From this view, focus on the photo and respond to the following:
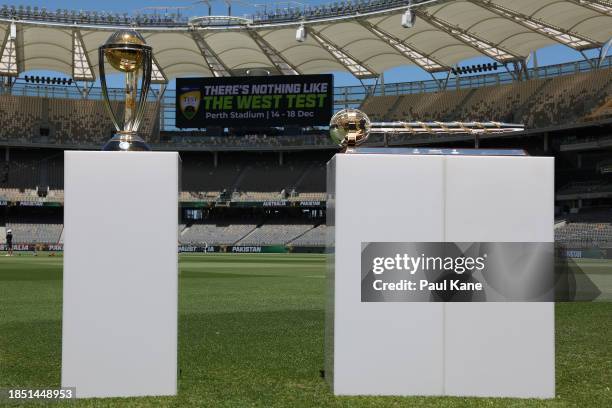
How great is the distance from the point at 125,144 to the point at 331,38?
2012 inches

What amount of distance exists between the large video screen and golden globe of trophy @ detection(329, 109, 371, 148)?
178ft

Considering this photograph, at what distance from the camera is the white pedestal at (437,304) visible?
20.2 feet

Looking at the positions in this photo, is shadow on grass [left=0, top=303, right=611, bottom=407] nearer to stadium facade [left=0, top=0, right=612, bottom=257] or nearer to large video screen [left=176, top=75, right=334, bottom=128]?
stadium facade [left=0, top=0, right=612, bottom=257]

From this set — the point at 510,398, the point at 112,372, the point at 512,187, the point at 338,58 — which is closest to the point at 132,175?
the point at 112,372

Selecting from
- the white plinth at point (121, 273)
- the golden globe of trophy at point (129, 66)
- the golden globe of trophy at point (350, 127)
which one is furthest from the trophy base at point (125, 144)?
the golden globe of trophy at point (350, 127)

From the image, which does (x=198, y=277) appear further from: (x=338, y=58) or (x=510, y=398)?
(x=338, y=58)

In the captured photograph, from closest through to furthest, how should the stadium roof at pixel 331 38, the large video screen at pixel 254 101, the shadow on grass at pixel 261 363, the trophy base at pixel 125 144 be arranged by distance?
the shadow on grass at pixel 261 363 → the trophy base at pixel 125 144 → the stadium roof at pixel 331 38 → the large video screen at pixel 254 101

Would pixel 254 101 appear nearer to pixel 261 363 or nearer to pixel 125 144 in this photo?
pixel 261 363

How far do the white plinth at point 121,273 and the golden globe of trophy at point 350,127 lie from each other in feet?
4.59

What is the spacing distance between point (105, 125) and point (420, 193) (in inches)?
2644

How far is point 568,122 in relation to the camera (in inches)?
2095

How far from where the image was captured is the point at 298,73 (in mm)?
64688

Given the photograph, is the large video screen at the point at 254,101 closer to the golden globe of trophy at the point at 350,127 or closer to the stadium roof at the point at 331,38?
the stadium roof at the point at 331,38

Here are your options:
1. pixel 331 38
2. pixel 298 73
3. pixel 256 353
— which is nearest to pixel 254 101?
pixel 298 73
